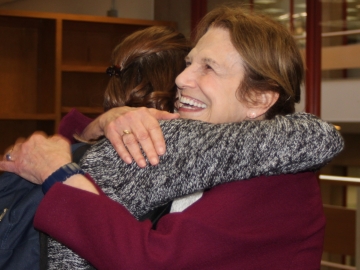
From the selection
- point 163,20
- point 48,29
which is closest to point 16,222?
point 48,29

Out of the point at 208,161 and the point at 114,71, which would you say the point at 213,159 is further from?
the point at 114,71

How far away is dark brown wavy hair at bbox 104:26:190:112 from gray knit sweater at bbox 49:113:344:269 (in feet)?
1.06

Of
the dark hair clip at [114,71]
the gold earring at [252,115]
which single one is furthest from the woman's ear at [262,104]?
the dark hair clip at [114,71]

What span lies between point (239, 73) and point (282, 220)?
39 cm

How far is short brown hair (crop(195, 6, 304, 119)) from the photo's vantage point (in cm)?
130

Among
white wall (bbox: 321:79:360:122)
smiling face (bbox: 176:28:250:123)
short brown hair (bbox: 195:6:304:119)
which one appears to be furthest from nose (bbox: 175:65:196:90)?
white wall (bbox: 321:79:360:122)

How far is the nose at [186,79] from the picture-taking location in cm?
134

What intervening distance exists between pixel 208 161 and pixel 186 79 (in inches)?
14.2

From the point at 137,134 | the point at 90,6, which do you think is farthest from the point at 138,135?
the point at 90,6

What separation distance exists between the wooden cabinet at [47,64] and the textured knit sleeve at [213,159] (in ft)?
9.33

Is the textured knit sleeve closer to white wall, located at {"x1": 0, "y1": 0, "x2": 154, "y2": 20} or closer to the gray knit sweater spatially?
the gray knit sweater

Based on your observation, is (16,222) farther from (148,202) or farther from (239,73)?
(239,73)

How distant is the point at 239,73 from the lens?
1.32m

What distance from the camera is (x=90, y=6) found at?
4566 mm
